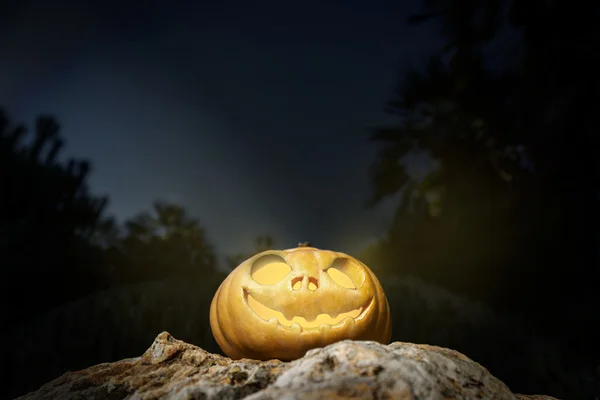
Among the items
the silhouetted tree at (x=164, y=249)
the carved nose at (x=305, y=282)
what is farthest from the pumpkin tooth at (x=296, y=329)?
the silhouetted tree at (x=164, y=249)

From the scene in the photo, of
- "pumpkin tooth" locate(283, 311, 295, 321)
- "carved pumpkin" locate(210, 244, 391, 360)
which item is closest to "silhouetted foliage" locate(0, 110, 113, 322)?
"carved pumpkin" locate(210, 244, 391, 360)

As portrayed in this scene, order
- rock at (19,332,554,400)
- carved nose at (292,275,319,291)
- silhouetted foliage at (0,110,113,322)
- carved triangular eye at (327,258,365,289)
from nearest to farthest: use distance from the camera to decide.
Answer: rock at (19,332,554,400)
carved nose at (292,275,319,291)
carved triangular eye at (327,258,365,289)
silhouetted foliage at (0,110,113,322)

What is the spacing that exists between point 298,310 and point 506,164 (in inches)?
141

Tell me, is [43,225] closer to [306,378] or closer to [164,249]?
[164,249]

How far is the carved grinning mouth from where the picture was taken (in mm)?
1467

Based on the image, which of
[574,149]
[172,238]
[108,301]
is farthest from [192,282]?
[574,149]

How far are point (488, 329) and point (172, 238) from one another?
3297 mm

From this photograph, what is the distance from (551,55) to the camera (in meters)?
3.76

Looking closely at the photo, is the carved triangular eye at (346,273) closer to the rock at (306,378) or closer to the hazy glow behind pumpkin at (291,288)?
the hazy glow behind pumpkin at (291,288)

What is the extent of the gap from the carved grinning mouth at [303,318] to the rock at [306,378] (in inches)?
8.5

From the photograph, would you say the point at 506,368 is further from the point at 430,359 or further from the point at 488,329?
the point at 430,359

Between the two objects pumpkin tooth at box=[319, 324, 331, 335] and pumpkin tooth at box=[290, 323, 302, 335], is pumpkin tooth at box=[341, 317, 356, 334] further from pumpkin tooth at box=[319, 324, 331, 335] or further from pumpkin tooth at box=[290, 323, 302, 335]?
pumpkin tooth at box=[290, 323, 302, 335]

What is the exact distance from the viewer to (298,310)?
4.85 feet

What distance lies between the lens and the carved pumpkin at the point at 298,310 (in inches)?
56.1
